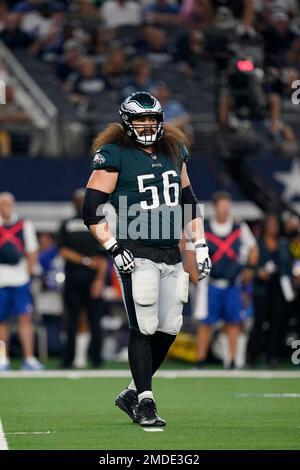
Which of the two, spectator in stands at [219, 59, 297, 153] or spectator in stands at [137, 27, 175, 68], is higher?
spectator in stands at [219, 59, 297, 153]

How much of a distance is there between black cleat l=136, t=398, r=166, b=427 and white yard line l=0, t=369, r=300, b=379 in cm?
560

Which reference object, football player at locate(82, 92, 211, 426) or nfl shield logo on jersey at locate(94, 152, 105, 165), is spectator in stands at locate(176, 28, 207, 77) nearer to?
football player at locate(82, 92, 211, 426)

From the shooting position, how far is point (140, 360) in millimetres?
8727

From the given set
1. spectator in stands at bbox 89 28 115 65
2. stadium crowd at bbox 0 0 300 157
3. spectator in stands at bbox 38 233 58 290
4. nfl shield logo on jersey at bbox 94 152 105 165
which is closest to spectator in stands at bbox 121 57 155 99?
stadium crowd at bbox 0 0 300 157

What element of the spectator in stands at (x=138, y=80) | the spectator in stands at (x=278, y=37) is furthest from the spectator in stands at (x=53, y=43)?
the spectator in stands at (x=278, y=37)

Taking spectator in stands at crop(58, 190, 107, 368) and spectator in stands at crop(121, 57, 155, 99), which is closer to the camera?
spectator in stands at crop(58, 190, 107, 368)

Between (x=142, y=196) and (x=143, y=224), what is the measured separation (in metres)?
0.19

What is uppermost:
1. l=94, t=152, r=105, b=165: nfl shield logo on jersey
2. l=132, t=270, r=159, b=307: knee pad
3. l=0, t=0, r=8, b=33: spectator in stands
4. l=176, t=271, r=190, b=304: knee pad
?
l=94, t=152, r=105, b=165: nfl shield logo on jersey

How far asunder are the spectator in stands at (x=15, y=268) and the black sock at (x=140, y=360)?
22.9 ft

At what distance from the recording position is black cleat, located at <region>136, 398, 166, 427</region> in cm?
863

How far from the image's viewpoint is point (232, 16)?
1992 centimetres

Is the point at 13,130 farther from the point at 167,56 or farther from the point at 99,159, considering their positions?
the point at 99,159

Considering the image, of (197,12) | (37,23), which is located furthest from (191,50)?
(37,23)
